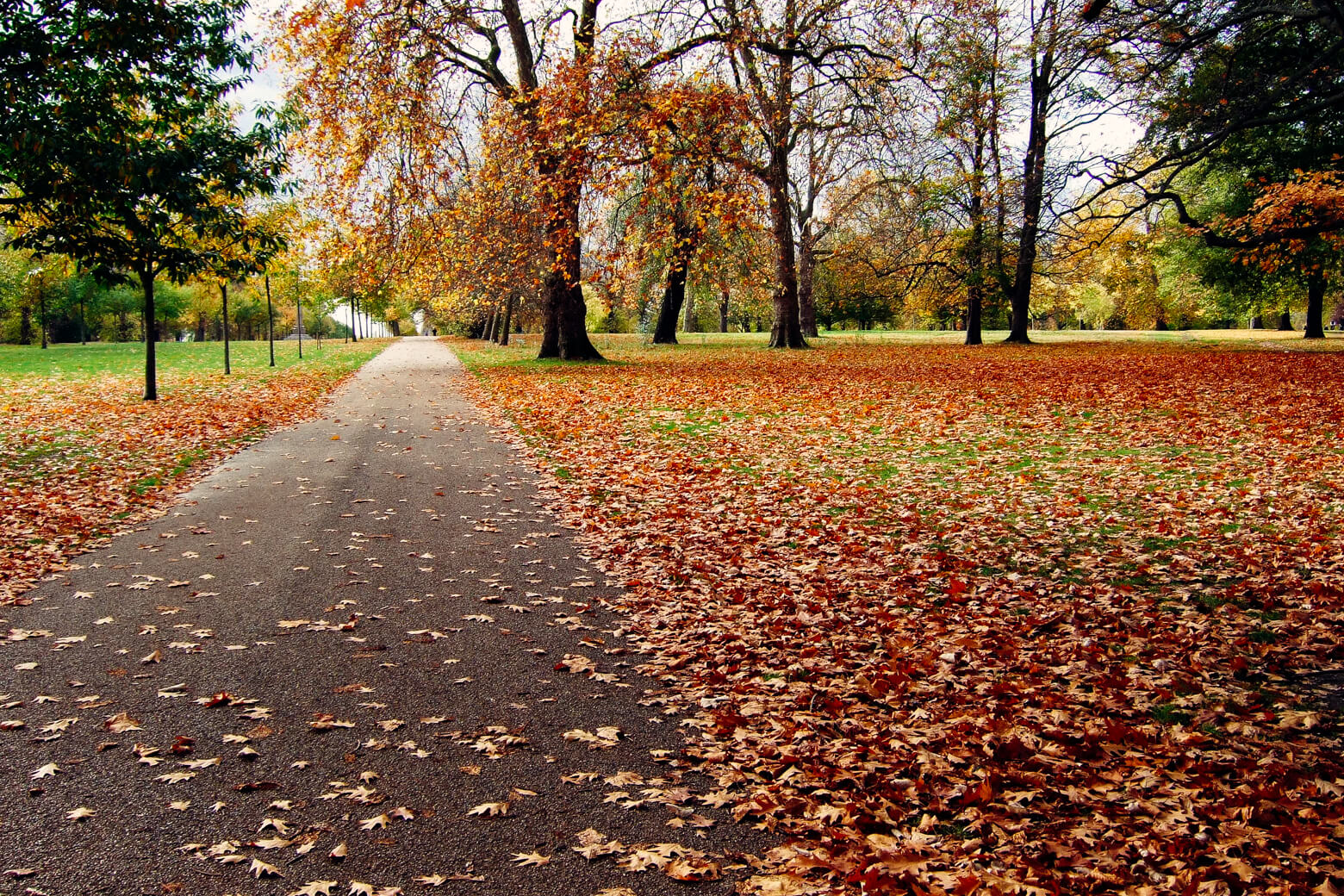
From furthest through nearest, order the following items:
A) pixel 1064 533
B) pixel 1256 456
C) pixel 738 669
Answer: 1. pixel 1256 456
2. pixel 1064 533
3. pixel 738 669

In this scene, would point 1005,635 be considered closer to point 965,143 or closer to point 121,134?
point 121,134

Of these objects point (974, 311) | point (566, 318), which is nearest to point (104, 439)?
point (566, 318)

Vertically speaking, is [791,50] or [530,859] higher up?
[791,50]

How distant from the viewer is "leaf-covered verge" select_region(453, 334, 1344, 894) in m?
3.00

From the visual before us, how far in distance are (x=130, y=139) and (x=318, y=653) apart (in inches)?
321

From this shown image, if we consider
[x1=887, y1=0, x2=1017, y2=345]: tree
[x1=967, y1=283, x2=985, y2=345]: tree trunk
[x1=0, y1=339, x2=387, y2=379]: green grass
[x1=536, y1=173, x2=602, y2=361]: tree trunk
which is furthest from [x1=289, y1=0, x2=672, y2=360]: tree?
[x1=967, y1=283, x2=985, y2=345]: tree trunk

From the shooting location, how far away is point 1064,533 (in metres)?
6.80

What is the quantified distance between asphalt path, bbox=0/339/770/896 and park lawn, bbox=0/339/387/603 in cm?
78

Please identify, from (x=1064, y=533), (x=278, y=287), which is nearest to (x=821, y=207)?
(x=278, y=287)

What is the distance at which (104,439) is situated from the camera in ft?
40.0

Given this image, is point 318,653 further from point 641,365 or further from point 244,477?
point 641,365

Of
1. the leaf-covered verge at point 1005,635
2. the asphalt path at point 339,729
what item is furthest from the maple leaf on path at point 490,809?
the leaf-covered verge at point 1005,635

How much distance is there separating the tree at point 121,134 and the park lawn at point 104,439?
255 cm

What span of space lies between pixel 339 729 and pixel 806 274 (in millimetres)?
36405
